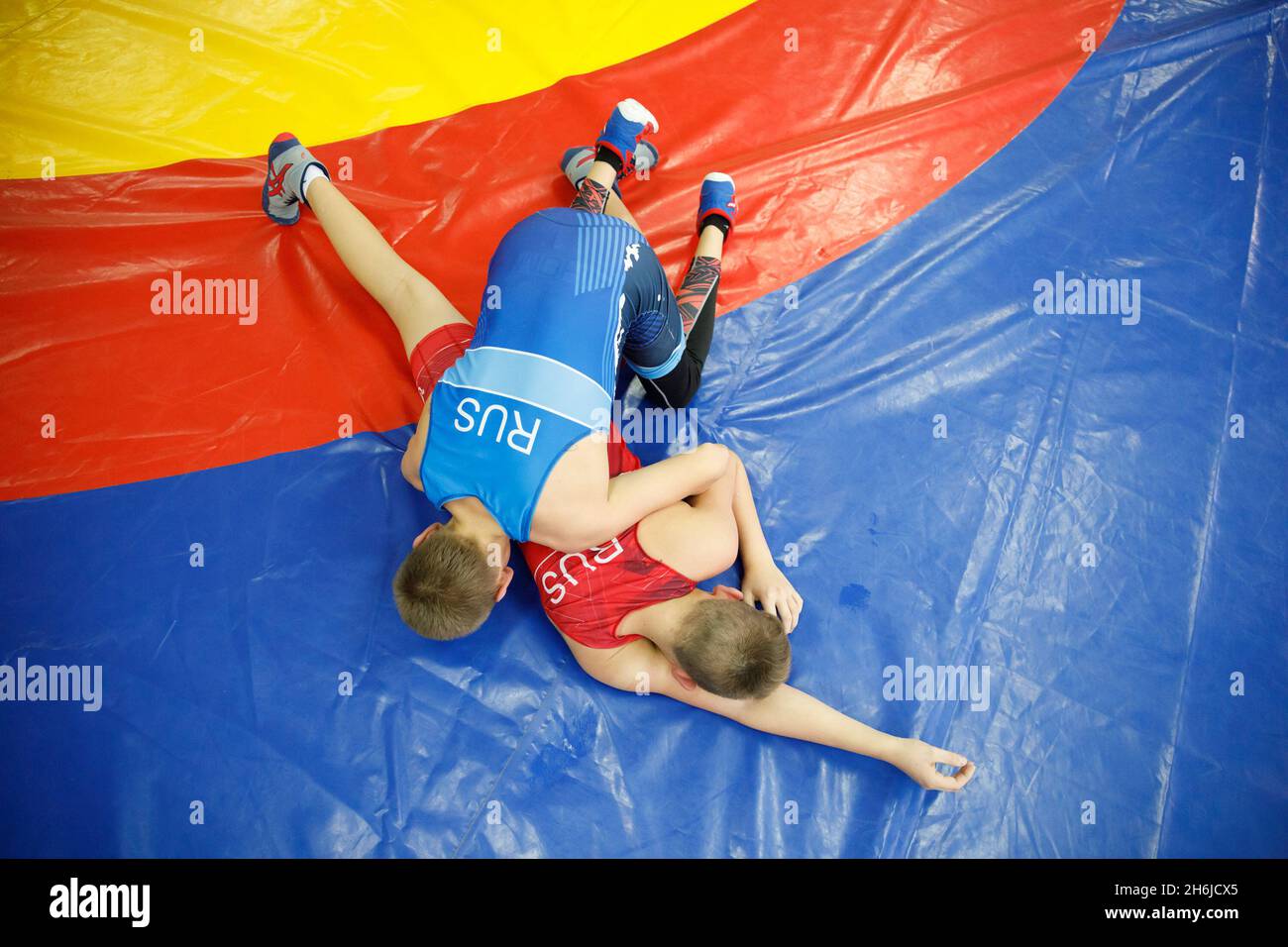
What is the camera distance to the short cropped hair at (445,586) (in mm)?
2424

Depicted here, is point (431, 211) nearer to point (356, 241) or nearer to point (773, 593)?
point (356, 241)

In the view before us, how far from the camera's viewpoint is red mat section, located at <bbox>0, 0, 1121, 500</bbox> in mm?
3078

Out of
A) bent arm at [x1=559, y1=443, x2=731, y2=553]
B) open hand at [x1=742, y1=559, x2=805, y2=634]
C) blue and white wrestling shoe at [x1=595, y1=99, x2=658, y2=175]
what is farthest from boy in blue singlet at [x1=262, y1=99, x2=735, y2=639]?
blue and white wrestling shoe at [x1=595, y1=99, x2=658, y2=175]

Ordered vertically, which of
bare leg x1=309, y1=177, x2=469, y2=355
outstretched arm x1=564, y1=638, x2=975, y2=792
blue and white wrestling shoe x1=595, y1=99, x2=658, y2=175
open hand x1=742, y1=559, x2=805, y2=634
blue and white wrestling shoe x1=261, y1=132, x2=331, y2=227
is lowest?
outstretched arm x1=564, y1=638, x2=975, y2=792

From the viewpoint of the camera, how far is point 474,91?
364 cm

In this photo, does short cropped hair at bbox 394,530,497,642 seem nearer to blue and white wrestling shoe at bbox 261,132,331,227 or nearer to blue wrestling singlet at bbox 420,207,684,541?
blue wrestling singlet at bbox 420,207,684,541

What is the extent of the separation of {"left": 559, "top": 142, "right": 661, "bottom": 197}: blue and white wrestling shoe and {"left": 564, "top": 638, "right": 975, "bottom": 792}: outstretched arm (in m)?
1.81

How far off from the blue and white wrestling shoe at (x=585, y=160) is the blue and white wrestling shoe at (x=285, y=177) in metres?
0.89

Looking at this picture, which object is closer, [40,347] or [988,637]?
[988,637]

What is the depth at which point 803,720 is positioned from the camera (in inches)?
103

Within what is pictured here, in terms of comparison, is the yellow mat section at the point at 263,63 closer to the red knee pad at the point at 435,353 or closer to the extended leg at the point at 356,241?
the extended leg at the point at 356,241
